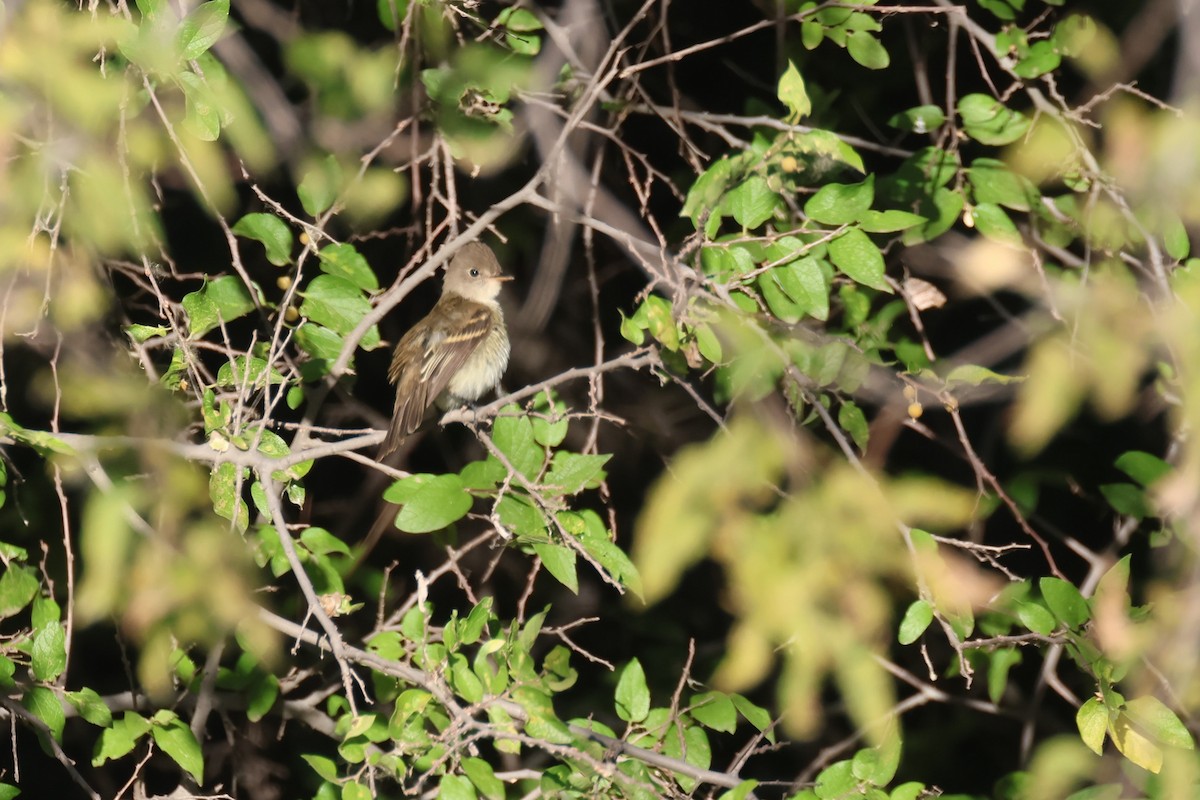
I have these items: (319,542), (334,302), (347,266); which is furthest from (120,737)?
(347,266)

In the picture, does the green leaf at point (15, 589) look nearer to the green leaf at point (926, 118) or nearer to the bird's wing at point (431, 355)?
the bird's wing at point (431, 355)

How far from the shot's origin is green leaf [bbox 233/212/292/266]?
12.0 feet

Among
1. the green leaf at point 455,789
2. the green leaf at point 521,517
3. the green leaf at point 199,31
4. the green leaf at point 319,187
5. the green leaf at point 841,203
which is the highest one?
the green leaf at point 199,31

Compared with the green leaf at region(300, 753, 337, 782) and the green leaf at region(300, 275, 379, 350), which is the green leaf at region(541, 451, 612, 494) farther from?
the green leaf at region(300, 753, 337, 782)

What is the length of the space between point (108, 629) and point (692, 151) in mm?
2589

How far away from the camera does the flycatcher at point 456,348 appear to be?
4.66m

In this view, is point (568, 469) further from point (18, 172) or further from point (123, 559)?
point (18, 172)

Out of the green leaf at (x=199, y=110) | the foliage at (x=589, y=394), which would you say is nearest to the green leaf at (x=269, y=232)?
the foliage at (x=589, y=394)

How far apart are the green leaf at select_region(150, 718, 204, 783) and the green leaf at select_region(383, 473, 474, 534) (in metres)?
0.82

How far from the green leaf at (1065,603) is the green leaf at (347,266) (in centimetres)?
196

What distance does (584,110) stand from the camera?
11.3 ft

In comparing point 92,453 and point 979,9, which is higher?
point 979,9

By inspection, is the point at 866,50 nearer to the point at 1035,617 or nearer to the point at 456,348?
the point at 1035,617

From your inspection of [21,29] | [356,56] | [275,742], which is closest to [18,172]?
[21,29]
